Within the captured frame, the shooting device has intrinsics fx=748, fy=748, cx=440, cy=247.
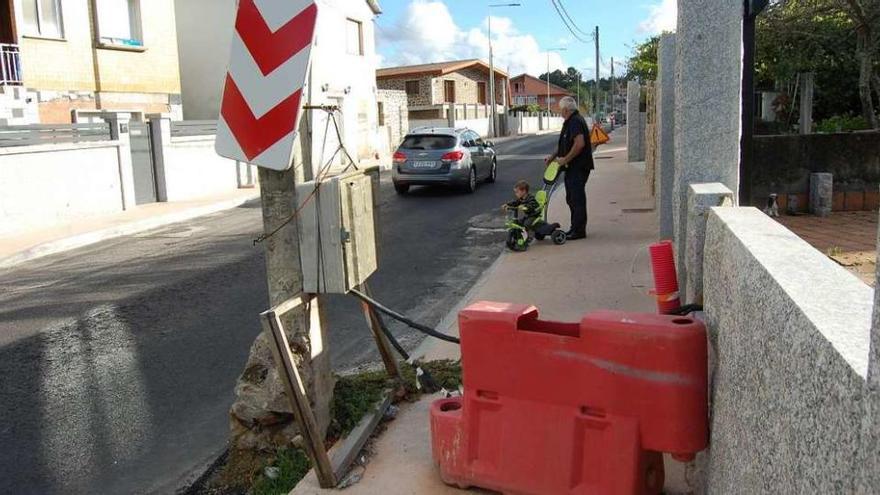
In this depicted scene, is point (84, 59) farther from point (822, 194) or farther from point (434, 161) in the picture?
point (822, 194)

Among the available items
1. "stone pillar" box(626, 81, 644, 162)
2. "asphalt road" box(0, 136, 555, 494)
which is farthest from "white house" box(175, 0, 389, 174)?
"stone pillar" box(626, 81, 644, 162)

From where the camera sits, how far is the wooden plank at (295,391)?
3318 millimetres

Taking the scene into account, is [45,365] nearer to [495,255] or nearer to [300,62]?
[300,62]

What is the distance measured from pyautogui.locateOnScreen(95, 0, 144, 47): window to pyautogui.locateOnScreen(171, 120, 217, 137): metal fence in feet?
11.5

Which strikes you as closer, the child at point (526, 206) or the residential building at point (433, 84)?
the child at point (526, 206)

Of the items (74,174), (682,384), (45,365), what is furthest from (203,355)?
(74,174)

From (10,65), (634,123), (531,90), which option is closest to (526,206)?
(10,65)

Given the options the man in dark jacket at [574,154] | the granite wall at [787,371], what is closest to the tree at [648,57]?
the man in dark jacket at [574,154]

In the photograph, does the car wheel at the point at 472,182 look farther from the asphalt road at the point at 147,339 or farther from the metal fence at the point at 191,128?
the metal fence at the point at 191,128

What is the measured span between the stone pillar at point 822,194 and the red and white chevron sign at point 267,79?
28.5 feet

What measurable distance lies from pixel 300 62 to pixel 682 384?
2261 millimetres

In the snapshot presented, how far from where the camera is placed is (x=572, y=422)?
3.20 meters

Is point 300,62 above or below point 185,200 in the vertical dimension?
above

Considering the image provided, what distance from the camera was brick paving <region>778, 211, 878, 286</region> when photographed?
22.9ft
